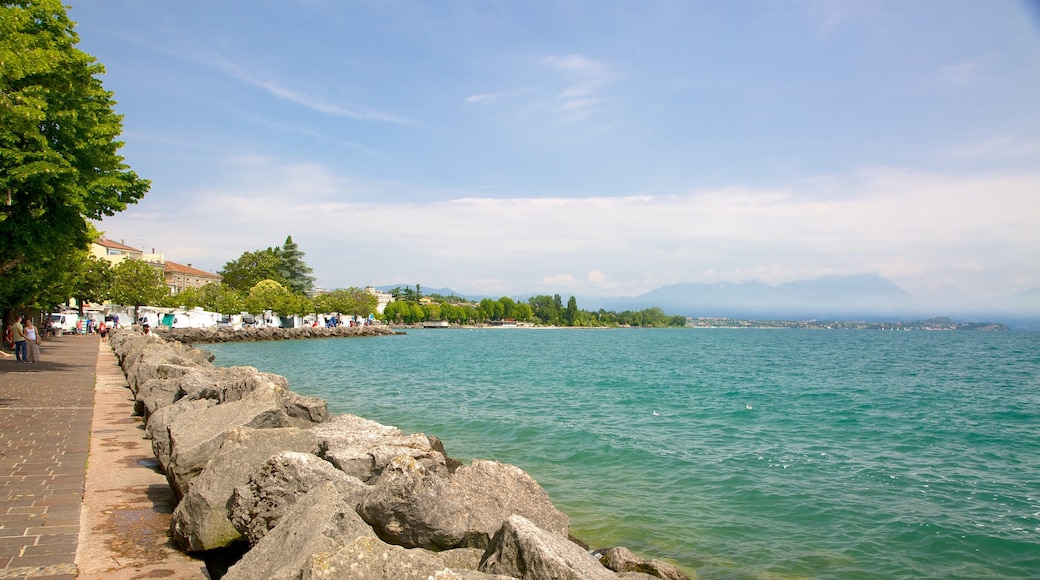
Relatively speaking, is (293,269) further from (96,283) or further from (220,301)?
(96,283)

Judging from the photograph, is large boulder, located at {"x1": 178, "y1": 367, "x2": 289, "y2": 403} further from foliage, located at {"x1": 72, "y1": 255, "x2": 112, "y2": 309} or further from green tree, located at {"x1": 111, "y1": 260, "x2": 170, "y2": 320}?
green tree, located at {"x1": 111, "y1": 260, "x2": 170, "y2": 320}

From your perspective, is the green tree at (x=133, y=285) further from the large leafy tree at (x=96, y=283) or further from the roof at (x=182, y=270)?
the roof at (x=182, y=270)

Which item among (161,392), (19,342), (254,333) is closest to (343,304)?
(254,333)

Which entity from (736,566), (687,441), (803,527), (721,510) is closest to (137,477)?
(736,566)

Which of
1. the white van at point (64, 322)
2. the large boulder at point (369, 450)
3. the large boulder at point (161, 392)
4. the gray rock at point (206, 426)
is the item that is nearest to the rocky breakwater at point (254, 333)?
the white van at point (64, 322)

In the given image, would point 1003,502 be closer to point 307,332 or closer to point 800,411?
point 800,411

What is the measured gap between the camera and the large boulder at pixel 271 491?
5.70 m

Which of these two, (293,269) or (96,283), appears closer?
(96,283)

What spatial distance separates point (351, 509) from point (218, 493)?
1.75 metres

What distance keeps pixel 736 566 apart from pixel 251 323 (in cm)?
9420

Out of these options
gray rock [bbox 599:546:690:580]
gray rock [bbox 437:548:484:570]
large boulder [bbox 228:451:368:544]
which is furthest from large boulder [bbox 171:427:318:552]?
gray rock [bbox 599:546:690:580]

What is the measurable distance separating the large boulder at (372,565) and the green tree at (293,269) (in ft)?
384

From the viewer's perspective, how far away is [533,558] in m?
4.84

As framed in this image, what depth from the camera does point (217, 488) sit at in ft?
20.1
